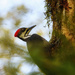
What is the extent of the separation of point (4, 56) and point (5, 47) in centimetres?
8

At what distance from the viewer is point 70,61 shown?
0.54 metres

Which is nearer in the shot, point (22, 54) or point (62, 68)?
point (62, 68)

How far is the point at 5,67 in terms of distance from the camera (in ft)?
2.07

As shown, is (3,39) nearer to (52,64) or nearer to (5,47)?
(5,47)

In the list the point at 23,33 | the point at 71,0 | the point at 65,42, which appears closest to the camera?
the point at 65,42

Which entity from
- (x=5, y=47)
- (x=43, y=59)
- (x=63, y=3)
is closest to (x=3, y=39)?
(x=5, y=47)

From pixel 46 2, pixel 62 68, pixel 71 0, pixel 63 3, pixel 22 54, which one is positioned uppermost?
pixel 46 2

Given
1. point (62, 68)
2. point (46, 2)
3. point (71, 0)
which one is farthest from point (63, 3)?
point (62, 68)

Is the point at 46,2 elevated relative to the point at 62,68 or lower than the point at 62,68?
elevated

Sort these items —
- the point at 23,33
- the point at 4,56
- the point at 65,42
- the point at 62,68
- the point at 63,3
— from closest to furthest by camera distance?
the point at 62,68 < the point at 65,42 < the point at 4,56 < the point at 63,3 < the point at 23,33

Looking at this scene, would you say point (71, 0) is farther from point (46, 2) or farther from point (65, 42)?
point (65, 42)

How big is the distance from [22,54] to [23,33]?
9.88 feet

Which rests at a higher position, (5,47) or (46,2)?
(46,2)

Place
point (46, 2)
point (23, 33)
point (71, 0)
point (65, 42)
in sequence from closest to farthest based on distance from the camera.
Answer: point (65, 42) < point (71, 0) < point (46, 2) < point (23, 33)
